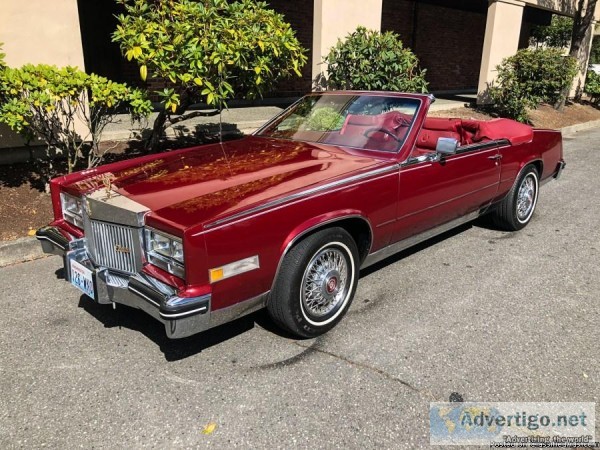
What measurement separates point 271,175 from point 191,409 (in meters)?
A: 1.50

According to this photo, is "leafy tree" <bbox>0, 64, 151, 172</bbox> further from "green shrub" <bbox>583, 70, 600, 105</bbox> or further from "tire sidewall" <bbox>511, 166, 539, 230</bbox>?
"green shrub" <bbox>583, 70, 600, 105</bbox>

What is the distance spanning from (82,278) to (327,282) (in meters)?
1.55

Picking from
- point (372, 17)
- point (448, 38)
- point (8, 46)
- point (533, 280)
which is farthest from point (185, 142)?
point (448, 38)

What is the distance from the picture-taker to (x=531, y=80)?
486 inches

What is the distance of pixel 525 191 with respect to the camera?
5379 millimetres

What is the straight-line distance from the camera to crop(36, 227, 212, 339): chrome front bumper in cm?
255

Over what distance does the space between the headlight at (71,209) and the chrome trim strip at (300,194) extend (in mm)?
1214

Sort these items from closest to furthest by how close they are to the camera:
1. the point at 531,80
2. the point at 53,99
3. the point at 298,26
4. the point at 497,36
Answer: the point at 53,99 → the point at 531,80 → the point at 298,26 → the point at 497,36

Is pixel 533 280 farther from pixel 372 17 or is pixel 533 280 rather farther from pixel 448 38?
pixel 448 38

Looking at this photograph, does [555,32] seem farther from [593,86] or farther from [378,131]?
[378,131]

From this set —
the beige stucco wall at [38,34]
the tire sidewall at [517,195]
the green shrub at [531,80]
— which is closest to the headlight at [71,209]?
the beige stucco wall at [38,34]

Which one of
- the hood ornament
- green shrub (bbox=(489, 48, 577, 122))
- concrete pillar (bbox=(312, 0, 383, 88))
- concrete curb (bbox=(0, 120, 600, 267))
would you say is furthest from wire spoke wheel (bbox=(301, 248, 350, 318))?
green shrub (bbox=(489, 48, 577, 122))

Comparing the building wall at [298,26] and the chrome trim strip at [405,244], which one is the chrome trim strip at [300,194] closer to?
the chrome trim strip at [405,244]

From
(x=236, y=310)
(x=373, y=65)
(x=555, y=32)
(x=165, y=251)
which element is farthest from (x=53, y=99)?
(x=555, y=32)
